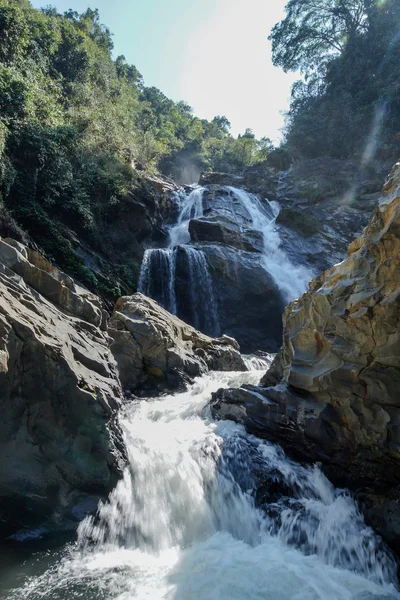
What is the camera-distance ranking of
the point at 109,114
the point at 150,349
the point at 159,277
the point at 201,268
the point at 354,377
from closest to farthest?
1. the point at 354,377
2. the point at 150,349
3. the point at 159,277
4. the point at 201,268
5. the point at 109,114

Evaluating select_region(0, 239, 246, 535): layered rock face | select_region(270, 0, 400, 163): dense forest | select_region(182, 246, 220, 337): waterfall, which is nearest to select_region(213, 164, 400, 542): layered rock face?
select_region(0, 239, 246, 535): layered rock face

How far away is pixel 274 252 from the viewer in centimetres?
2367

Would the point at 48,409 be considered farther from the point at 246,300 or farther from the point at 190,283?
the point at 246,300

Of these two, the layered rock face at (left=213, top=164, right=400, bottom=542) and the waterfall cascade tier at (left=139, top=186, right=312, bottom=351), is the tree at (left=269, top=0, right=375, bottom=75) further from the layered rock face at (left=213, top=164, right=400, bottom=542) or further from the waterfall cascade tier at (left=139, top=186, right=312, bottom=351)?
the layered rock face at (left=213, top=164, right=400, bottom=542)

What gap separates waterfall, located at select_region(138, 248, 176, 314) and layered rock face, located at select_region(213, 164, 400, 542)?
11900 millimetres

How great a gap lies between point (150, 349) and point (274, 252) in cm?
1476

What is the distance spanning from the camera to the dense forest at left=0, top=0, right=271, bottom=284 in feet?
48.2

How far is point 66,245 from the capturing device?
15.8 m

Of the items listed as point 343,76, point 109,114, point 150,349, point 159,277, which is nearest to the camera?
point 150,349

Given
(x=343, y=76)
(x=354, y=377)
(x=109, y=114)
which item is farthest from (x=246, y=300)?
(x=343, y=76)

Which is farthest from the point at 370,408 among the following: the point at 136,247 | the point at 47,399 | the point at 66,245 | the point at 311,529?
the point at 136,247

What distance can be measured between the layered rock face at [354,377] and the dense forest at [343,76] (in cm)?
2769

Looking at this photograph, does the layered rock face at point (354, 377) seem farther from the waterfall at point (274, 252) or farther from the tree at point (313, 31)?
the tree at point (313, 31)

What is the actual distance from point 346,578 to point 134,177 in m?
20.6
